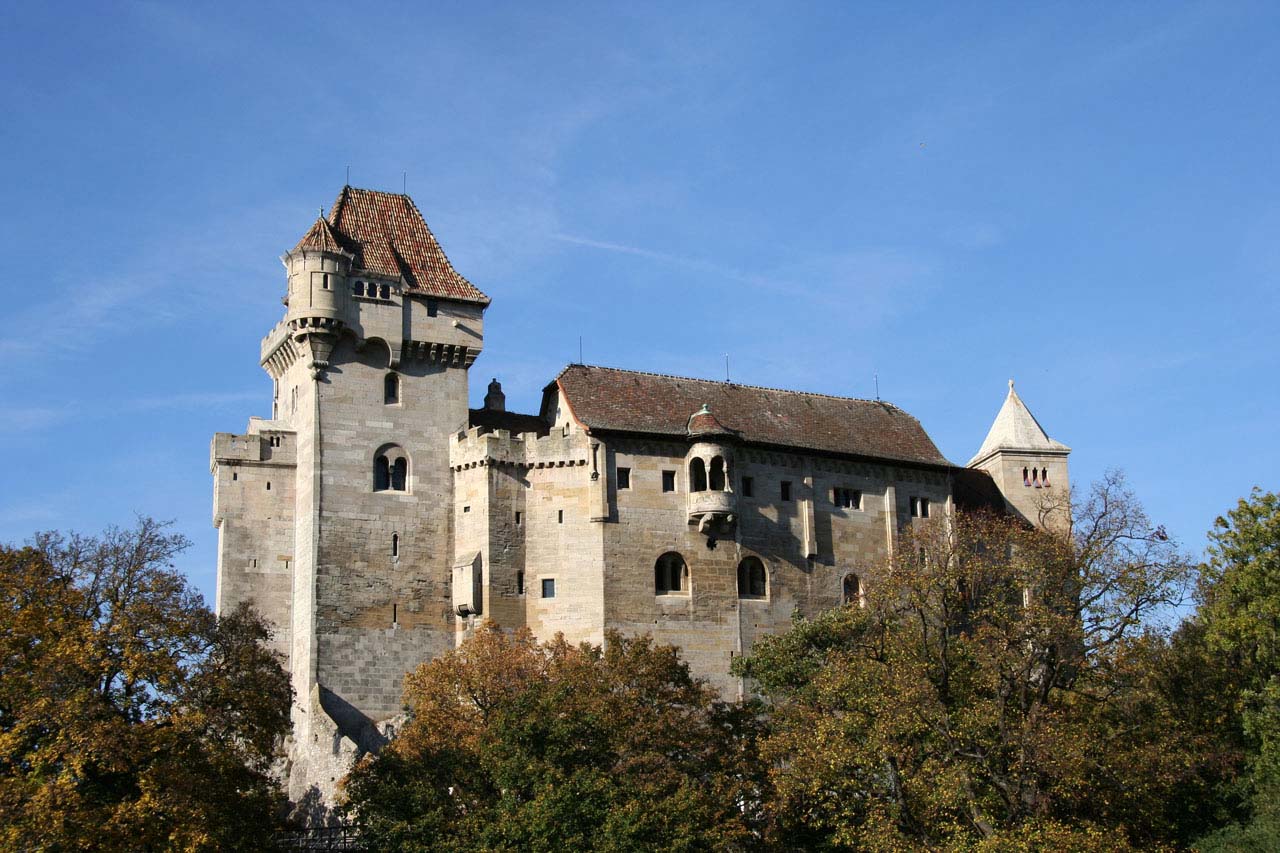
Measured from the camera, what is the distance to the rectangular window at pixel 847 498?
265 ft

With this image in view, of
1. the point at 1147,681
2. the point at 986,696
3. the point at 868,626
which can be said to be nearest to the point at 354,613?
the point at 868,626

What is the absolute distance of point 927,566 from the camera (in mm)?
56219

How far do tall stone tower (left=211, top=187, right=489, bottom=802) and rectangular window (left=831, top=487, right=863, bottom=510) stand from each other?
727 inches

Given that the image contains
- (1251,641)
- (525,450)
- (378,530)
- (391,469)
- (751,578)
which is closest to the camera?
(1251,641)

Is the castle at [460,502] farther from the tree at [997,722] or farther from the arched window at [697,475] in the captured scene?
the tree at [997,722]

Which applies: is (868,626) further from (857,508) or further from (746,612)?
(857,508)

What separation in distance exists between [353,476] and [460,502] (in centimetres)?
501

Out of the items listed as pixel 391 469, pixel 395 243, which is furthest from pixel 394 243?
pixel 391 469

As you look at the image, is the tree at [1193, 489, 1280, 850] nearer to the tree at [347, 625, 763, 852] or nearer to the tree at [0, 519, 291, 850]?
the tree at [347, 625, 763, 852]

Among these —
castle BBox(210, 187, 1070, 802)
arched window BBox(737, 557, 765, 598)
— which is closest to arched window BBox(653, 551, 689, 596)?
castle BBox(210, 187, 1070, 802)

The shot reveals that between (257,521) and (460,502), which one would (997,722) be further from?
(257,521)

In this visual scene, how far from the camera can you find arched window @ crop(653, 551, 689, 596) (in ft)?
245

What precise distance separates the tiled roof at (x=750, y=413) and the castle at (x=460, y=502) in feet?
0.59

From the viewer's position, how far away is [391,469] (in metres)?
75.8
